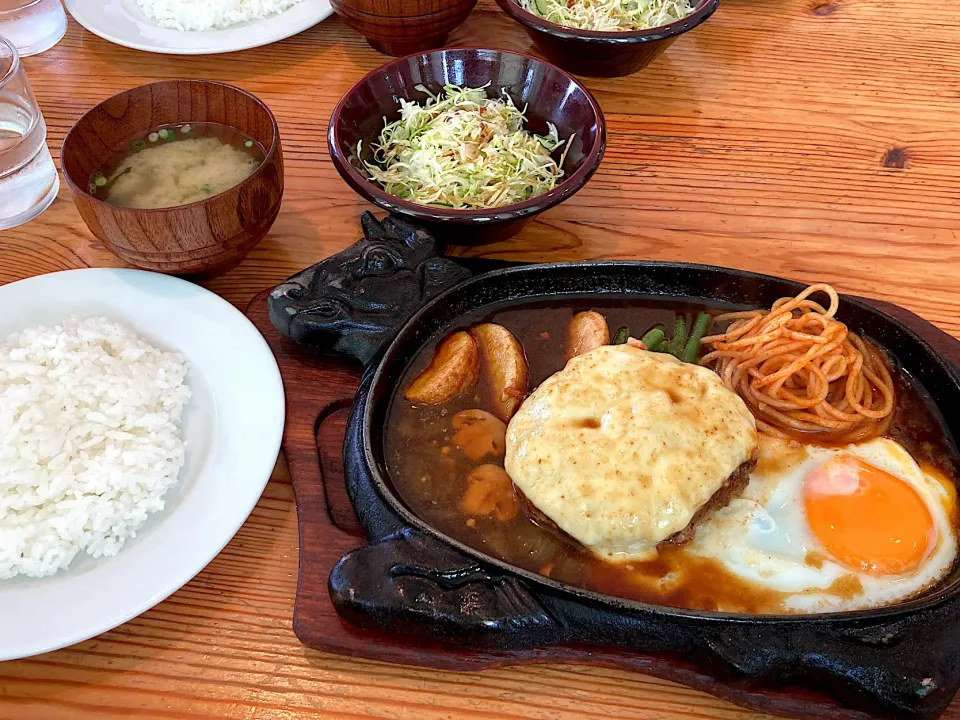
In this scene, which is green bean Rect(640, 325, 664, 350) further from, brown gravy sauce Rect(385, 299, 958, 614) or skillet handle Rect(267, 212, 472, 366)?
skillet handle Rect(267, 212, 472, 366)

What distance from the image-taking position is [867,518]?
1697 millimetres

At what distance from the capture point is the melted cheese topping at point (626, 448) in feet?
5.23

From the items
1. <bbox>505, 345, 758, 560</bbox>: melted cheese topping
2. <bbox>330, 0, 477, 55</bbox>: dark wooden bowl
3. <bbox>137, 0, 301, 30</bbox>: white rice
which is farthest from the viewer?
<bbox>137, 0, 301, 30</bbox>: white rice

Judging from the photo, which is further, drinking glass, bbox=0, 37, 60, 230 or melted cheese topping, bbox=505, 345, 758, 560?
drinking glass, bbox=0, 37, 60, 230

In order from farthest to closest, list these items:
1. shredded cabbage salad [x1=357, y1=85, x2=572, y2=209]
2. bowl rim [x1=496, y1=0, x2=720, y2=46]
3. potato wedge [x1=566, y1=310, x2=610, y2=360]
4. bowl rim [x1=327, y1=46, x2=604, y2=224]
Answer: bowl rim [x1=496, y1=0, x2=720, y2=46] < shredded cabbage salad [x1=357, y1=85, x2=572, y2=209] < bowl rim [x1=327, y1=46, x2=604, y2=224] < potato wedge [x1=566, y1=310, x2=610, y2=360]

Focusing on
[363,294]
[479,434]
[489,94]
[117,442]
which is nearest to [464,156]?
[489,94]

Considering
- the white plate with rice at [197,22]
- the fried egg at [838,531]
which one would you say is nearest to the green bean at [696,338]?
the fried egg at [838,531]

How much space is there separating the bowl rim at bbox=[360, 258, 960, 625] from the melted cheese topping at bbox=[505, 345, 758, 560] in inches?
5.9

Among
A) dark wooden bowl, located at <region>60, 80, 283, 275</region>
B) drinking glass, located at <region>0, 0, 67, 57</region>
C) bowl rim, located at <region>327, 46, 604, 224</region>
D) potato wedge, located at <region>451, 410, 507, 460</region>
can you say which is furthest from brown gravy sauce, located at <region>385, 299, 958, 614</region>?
drinking glass, located at <region>0, 0, 67, 57</region>

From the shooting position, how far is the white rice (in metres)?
3.08

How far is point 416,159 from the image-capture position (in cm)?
248

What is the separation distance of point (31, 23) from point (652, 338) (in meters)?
2.94

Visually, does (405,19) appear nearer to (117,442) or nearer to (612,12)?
(612,12)

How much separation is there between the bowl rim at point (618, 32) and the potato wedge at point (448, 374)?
1379mm
